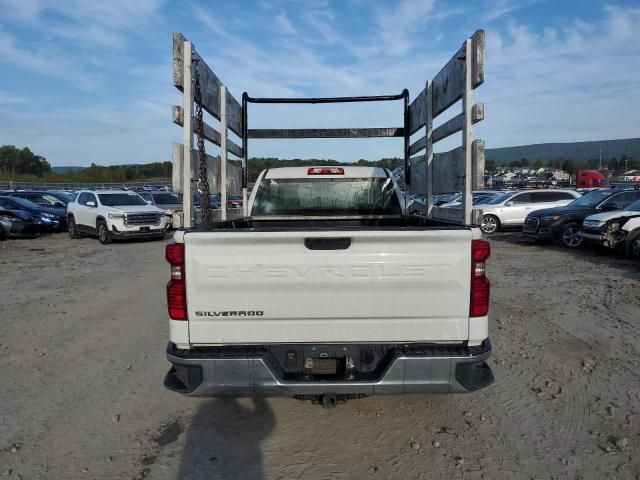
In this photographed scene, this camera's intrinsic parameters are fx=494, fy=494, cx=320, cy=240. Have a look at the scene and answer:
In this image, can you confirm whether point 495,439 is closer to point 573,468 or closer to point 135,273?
point 573,468

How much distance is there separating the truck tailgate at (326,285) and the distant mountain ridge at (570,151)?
145 meters

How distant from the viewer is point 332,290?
3061mm

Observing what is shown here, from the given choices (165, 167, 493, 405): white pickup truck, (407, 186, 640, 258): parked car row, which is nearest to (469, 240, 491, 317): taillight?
(165, 167, 493, 405): white pickup truck

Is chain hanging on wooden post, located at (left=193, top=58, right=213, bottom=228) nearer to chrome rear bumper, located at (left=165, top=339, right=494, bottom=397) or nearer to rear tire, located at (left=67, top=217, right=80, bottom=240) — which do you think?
chrome rear bumper, located at (left=165, top=339, right=494, bottom=397)

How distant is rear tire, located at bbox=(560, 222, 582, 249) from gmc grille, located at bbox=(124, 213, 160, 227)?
12615 millimetres

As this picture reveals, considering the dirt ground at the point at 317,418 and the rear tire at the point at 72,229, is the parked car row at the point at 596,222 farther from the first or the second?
the rear tire at the point at 72,229

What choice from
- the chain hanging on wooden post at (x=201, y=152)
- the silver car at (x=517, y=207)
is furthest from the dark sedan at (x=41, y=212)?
the chain hanging on wooden post at (x=201, y=152)

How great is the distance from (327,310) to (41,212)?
19900mm

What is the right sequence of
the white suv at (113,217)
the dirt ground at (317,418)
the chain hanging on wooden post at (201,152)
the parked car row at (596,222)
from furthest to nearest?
1. the white suv at (113,217)
2. the parked car row at (596,222)
3. the chain hanging on wooden post at (201,152)
4. the dirt ground at (317,418)

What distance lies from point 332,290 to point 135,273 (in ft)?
27.1

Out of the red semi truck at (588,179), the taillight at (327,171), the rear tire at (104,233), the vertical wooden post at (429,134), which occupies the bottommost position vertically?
the rear tire at (104,233)

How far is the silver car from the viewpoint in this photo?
60.1ft

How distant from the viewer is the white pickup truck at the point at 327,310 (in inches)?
119

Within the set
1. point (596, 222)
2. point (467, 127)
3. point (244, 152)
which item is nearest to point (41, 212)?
point (244, 152)
